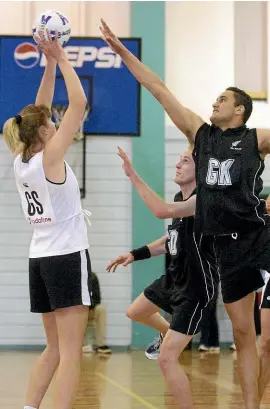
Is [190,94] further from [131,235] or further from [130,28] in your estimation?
[131,235]

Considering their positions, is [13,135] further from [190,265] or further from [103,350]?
[103,350]

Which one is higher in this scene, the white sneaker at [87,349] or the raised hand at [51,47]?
the raised hand at [51,47]

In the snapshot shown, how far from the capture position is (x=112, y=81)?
11.6 meters

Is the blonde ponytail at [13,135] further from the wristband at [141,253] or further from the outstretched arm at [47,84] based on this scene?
the wristband at [141,253]

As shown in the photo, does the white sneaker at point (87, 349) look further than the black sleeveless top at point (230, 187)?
Yes

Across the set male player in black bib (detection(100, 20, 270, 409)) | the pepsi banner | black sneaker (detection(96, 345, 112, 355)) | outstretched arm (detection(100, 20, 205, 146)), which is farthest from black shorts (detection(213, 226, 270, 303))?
the pepsi banner

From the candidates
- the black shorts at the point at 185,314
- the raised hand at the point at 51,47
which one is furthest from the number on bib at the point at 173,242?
the raised hand at the point at 51,47

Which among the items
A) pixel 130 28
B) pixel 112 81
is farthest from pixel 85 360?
pixel 130 28

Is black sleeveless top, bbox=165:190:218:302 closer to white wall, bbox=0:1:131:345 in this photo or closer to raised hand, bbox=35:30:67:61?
raised hand, bbox=35:30:67:61

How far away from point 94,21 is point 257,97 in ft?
8.58

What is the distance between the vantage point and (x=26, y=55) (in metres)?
11.5

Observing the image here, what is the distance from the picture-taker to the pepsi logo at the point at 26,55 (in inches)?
451

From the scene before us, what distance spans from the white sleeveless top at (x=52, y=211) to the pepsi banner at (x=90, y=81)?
6629 mm

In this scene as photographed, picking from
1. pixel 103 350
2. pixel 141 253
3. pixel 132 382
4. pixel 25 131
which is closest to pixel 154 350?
pixel 141 253
